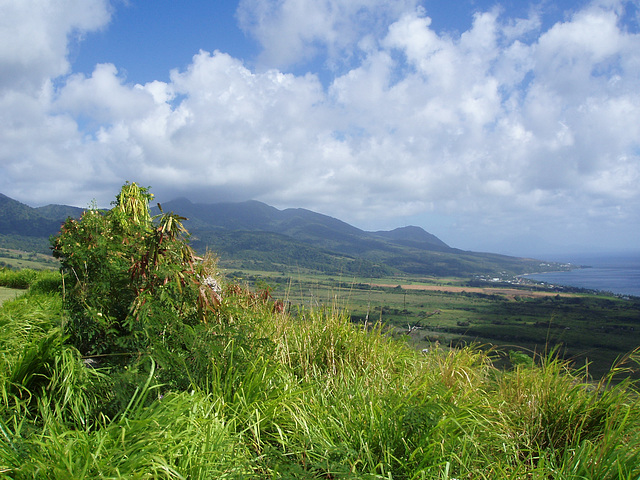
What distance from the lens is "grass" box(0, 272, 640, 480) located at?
2.16 metres

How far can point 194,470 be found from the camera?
216 centimetres

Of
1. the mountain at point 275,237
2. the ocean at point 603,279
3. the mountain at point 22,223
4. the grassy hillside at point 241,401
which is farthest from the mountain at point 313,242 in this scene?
the grassy hillside at point 241,401

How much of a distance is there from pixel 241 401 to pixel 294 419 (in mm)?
429

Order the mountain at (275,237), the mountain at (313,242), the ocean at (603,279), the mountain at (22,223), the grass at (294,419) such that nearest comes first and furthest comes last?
the grass at (294,419)
the ocean at (603,279)
the mountain at (313,242)
the mountain at (275,237)
the mountain at (22,223)

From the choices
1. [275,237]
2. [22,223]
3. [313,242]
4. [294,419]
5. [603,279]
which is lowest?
[603,279]

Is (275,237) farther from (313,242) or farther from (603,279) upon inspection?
(603,279)

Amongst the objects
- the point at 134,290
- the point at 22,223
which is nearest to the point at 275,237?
the point at 134,290

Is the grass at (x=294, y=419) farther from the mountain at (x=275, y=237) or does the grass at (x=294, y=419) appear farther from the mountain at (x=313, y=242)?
the mountain at (x=275, y=237)

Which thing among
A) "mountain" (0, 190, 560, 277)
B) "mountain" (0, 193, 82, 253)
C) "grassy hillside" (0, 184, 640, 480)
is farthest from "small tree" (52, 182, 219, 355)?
"mountain" (0, 193, 82, 253)

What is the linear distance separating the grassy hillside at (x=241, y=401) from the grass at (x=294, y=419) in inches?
0.6

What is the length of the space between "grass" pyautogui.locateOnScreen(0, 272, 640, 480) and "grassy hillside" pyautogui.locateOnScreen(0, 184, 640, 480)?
0.6 inches

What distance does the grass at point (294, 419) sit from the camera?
216cm

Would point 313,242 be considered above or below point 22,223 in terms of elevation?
above

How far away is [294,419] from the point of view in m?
2.85
